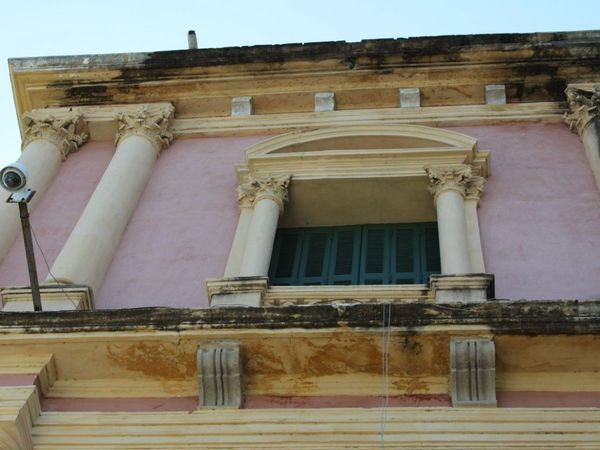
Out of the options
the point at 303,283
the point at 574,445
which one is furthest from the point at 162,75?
the point at 574,445

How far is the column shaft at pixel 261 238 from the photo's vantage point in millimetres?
10688

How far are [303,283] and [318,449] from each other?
3284 mm

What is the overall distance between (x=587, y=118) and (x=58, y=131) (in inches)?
253

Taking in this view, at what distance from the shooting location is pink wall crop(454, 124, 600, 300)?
34.0 ft

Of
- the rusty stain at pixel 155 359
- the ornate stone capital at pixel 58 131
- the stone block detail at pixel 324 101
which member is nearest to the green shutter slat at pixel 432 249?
the stone block detail at pixel 324 101

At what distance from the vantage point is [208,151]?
13461 mm

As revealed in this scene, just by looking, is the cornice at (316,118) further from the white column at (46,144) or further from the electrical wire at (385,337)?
the electrical wire at (385,337)

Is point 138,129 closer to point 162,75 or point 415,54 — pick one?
point 162,75

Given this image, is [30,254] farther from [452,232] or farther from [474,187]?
[474,187]

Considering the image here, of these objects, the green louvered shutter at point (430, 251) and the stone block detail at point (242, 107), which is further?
the stone block detail at point (242, 107)

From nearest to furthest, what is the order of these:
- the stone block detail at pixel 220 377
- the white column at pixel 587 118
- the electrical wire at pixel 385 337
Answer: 1. the electrical wire at pixel 385 337
2. the stone block detail at pixel 220 377
3. the white column at pixel 587 118

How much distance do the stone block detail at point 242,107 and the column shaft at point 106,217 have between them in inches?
→ 50.0

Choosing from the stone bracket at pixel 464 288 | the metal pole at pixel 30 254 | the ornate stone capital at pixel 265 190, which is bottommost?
the metal pole at pixel 30 254

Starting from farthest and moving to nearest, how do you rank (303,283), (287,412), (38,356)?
1. (303,283)
2. (38,356)
3. (287,412)
